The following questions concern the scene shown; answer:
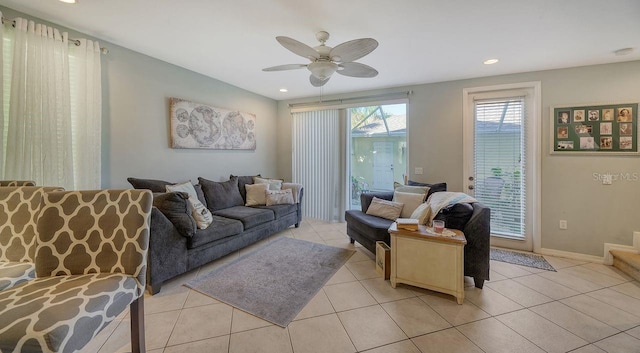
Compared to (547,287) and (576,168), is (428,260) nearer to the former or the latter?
(547,287)

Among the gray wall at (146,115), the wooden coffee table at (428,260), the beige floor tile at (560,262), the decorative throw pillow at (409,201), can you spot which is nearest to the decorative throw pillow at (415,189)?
the decorative throw pillow at (409,201)

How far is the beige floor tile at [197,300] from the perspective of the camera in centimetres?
202

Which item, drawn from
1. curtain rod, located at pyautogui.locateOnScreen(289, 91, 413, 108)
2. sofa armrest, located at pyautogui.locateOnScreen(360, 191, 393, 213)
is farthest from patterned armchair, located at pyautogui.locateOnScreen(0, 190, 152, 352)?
curtain rod, located at pyautogui.locateOnScreen(289, 91, 413, 108)

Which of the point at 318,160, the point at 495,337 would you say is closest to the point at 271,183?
the point at 318,160

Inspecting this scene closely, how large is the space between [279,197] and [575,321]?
11.1ft

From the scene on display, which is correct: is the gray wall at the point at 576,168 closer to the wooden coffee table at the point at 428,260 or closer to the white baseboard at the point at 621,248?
the white baseboard at the point at 621,248

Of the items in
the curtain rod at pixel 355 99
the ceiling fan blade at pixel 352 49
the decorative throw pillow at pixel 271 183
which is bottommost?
the decorative throw pillow at pixel 271 183

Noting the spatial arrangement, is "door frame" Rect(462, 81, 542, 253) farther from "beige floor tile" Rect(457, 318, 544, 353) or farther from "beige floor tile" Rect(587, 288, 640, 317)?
"beige floor tile" Rect(457, 318, 544, 353)

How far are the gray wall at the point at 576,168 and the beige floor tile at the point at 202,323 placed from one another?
337 cm

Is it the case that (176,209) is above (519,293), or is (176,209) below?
above

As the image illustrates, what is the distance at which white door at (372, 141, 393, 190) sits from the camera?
13.9 feet

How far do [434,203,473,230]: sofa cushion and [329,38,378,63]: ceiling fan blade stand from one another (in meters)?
1.68

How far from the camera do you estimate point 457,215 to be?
2.39m

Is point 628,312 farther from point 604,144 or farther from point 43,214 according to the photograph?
point 43,214
